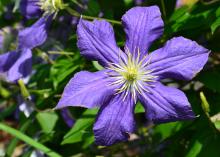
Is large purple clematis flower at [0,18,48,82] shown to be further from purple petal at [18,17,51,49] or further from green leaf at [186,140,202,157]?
green leaf at [186,140,202,157]

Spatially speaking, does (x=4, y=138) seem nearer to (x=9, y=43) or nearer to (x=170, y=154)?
(x=9, y=43)

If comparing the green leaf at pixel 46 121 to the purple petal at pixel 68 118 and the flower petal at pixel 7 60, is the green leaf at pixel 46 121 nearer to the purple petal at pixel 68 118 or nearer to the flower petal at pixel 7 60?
the purple petal at pixel 68 118

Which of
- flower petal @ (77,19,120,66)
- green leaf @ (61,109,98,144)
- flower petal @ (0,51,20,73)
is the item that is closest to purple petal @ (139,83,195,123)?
flower petal @ (77,19,120,66)

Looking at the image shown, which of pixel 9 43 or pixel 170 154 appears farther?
pixel 9 43

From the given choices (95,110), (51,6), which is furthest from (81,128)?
(51,6)

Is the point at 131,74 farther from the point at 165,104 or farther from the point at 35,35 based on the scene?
the point at 35,35

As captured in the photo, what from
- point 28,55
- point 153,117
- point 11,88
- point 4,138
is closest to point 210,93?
point 153,117

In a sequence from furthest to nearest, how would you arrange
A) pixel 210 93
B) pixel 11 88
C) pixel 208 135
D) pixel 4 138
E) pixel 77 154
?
pixel 4 138
pixel 11 88
pixel 77 154
pixel 210 93
pixel 208 135
